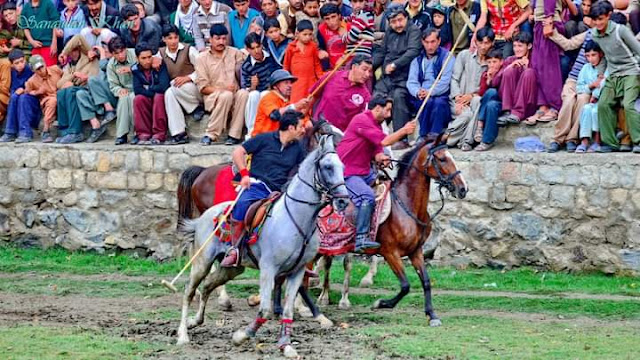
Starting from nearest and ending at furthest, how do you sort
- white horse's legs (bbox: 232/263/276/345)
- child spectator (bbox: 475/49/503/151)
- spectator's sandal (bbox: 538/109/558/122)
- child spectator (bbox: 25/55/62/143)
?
1. white horse's legs (bbox: 232/263/276/345)
2. spectator's sandal (bbox: 538/109/558/122)
3. child spectator (bbox: 475/49/503/151)
4. child spectator (bbox: 25/55/62/143)

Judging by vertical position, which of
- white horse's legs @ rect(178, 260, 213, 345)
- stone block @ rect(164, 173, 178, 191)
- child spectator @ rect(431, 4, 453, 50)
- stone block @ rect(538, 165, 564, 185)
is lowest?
white horse's legs @ rect(178, 260, 213, 345)

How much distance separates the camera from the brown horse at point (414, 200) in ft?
49.5

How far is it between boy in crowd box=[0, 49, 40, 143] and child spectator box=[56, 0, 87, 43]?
0.79 metres

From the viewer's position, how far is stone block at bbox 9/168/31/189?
2055 centimetres

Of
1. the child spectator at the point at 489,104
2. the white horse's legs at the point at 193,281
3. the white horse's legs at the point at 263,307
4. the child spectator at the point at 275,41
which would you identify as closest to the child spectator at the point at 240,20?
the child spectator at the point at 275,41

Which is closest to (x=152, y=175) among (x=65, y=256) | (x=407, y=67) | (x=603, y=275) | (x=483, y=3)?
(x=65, y=256)

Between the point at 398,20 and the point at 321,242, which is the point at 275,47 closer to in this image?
the point at 398,20

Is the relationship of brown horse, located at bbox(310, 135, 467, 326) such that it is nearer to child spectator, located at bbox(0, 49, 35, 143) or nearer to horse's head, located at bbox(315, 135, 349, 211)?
horse's head, located at bbox(315, 135, 349, 211)

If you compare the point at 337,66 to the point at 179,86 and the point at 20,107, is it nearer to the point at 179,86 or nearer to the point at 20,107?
the point at 179,86

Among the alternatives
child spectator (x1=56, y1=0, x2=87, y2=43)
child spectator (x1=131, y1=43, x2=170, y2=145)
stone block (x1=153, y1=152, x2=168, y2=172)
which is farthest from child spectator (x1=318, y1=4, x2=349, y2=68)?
child spectator (x1=56, y1=0, x2=87, y2=43)

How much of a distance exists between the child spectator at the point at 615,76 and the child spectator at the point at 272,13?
4.92 metres

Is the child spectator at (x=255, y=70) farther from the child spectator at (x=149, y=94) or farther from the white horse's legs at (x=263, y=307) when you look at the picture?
the white horse's legs at (x=263, y=307)

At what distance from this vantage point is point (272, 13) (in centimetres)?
2016

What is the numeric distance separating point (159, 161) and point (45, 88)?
265 cm
